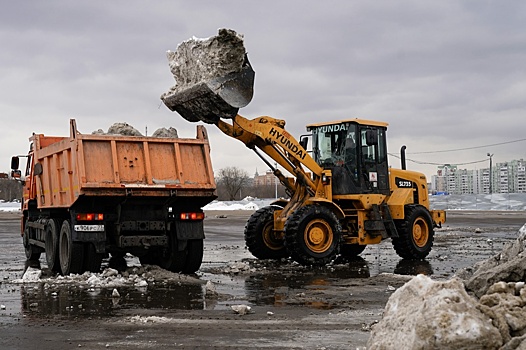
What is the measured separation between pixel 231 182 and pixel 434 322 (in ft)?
334

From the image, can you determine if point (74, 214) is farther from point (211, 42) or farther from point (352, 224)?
point (352, 224)

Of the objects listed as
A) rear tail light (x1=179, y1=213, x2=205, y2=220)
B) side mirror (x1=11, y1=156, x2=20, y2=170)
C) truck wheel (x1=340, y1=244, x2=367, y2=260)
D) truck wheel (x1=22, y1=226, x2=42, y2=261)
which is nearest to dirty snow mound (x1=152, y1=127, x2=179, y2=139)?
rear tail light (x1=179, y1=213, x2=205, y2=220)

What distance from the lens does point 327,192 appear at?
15766 millimetres

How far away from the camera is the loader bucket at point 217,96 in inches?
524

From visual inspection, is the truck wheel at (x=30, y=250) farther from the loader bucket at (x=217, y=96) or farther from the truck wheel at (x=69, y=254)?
the loader bucket at (x=217, y=96)

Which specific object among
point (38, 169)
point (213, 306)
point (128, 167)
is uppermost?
point (38, 169)

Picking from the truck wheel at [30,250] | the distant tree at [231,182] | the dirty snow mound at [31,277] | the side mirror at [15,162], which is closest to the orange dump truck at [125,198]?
the dirty snow mound at [31,277]

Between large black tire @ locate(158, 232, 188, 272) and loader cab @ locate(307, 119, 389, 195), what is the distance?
4187 millimetres

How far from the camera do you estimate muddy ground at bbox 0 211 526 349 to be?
7.29 meters

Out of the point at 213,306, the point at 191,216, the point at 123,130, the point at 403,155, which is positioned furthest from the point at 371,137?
the point at 213,306

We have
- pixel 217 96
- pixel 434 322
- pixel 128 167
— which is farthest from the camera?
pixel 217 96

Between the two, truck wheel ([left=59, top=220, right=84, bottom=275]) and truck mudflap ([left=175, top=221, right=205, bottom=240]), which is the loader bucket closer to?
truck mudflap ([left=175, top=221, right=205, bottom=240])

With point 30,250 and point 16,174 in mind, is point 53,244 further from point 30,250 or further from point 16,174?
point 16,174

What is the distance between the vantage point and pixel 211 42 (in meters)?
13.3
